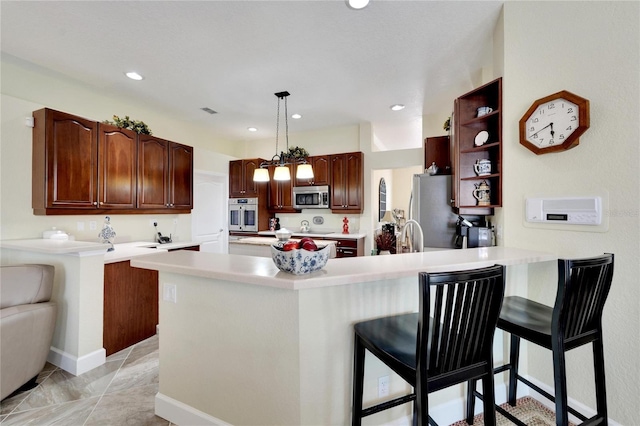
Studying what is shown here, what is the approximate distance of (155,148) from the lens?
3.77 m

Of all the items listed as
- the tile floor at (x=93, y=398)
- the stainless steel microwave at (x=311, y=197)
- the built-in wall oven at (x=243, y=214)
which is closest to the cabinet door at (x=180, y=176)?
the built-in wall oven at (x=243, y=214)

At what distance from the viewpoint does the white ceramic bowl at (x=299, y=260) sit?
120 centimetres

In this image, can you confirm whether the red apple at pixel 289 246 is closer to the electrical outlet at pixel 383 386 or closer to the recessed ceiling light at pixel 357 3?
the electrical outlet at pixel 383 386

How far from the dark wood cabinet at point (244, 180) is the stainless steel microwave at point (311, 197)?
0.72 m

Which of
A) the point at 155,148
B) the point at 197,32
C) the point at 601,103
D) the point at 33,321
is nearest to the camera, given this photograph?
the point at 601,103

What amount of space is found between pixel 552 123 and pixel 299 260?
71.0 inches

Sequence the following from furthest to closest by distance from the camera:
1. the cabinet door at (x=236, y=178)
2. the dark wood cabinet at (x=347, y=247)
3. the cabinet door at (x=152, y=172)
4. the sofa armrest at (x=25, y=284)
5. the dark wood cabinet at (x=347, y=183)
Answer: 1. the cabinet door at (x=236, y=178)
2. the dark wood cabinet at (x=347, y=183)
3. the dark wood cabinet at (x=347, y=247)
4. the cabinet door at (x=152, y=172)
5. the sofa armrest at (x=25, y=284)

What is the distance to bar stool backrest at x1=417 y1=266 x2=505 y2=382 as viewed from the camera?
98 cm

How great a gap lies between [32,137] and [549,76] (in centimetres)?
453

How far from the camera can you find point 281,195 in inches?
213

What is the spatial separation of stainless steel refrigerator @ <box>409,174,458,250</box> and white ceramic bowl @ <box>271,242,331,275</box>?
1.90 m

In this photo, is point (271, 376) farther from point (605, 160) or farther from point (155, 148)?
point (155, 148)

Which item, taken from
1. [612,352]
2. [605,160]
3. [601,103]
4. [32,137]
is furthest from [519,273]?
[32,137]

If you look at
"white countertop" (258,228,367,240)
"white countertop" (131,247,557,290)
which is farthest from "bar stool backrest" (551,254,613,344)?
"white countertop" (258,228,367,240)
